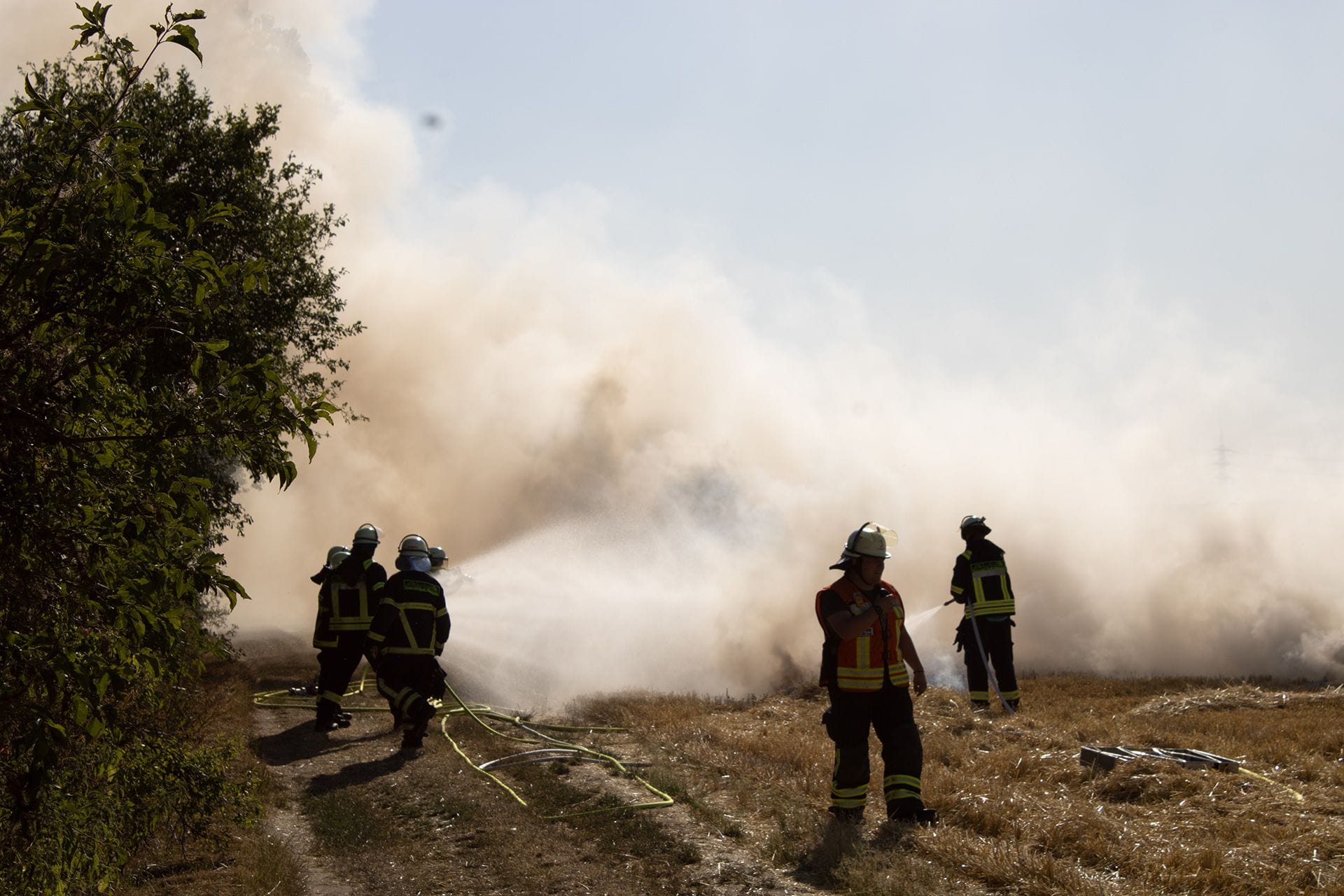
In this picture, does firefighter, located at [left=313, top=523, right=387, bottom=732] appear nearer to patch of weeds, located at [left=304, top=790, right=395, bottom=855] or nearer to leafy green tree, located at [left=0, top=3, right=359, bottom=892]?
patch of weeds, located at [left=304, top=790, right=395, bottom=855]

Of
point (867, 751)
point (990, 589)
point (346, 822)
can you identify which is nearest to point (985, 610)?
point (990, 589)

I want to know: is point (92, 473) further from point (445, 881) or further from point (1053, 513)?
point (1053, 513)

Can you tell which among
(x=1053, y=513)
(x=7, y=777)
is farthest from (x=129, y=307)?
(x=1053, y=513)

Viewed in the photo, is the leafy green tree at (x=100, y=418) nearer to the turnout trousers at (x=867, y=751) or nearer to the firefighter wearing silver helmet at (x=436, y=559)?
the turnout trousers at (x=867, y=751)

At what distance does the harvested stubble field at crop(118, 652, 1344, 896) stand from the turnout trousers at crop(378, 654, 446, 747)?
0.25 m

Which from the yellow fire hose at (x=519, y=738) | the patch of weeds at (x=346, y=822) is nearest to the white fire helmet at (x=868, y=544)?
the yellow fire hose at (x=519, y=738)

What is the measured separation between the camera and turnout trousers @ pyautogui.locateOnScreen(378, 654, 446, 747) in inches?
426

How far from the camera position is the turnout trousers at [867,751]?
291 inches

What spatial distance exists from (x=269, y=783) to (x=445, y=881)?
312 cm

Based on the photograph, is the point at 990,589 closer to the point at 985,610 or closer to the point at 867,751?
the point at 985,610

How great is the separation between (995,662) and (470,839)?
7.15m

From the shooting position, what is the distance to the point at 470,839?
786cm

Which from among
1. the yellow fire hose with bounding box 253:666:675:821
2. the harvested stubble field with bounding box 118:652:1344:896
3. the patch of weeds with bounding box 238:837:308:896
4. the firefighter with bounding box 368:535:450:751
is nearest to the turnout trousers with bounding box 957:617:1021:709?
the harvested stubble field with bounding box 118:652:1344:896

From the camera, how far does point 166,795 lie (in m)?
5.31
